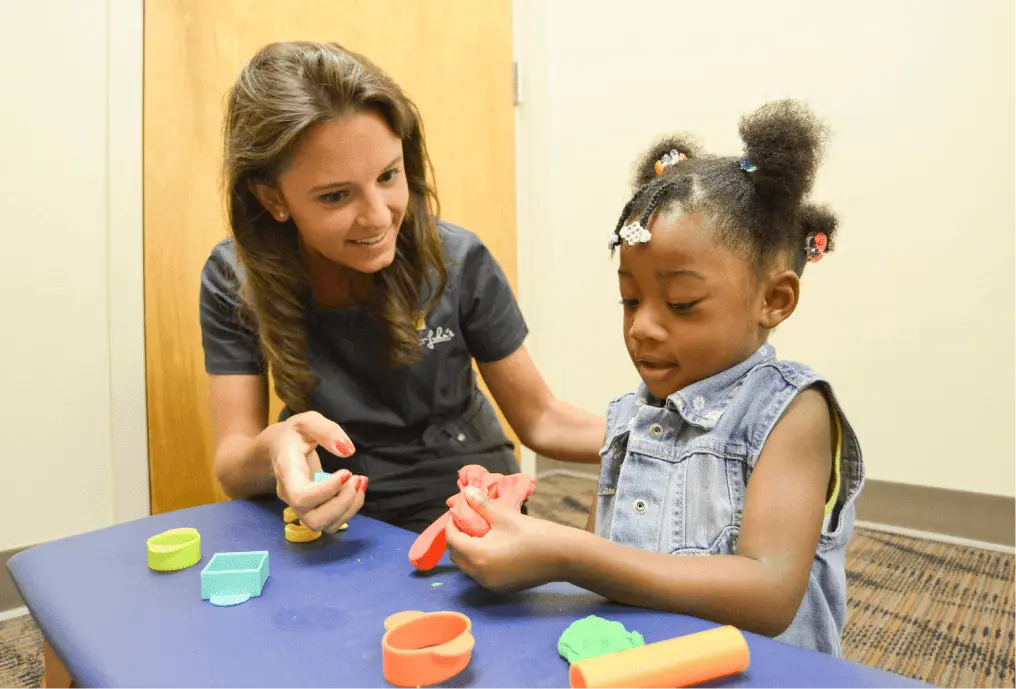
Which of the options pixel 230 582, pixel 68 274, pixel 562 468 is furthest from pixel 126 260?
pixel 562 468

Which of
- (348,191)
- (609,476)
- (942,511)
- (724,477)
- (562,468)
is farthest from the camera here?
(562,468)

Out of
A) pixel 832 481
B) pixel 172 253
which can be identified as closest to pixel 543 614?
pixel 832 481

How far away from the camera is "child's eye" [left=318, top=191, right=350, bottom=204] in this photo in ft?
3.15

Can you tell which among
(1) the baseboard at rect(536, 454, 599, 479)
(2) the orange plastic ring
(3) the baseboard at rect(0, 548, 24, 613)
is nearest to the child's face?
(2) the orange plastic ring

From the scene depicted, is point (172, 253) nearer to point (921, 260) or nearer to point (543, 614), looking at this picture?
point (543, 614)

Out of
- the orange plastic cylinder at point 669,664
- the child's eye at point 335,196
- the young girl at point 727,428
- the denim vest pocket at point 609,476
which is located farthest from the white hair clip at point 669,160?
the orange plastic cylinder at point 669,664

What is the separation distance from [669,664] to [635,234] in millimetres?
412

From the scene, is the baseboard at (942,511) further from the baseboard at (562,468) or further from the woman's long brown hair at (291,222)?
the woman's long brown hair at (291,222)

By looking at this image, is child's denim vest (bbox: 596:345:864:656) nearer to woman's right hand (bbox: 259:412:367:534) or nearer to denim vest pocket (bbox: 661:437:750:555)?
denim vest pocket (bbox: 661:437:750:555)

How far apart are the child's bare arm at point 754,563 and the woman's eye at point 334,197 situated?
58cm

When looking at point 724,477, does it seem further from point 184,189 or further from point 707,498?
point 184,189

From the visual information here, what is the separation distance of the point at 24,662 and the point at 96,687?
113 centimetres

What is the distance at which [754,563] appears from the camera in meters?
0.59

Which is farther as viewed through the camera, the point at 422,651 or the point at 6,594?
the point at 6,594
